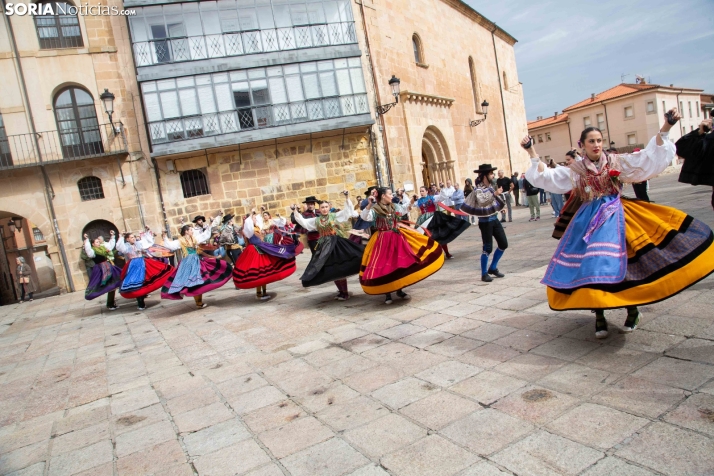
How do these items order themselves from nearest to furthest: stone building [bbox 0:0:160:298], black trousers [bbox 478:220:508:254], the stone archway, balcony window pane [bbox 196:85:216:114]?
black trousers [bbox 478:220:508:254], stone building [bbox 0:0:160:298], balcony window pane [bbox 196:85:216:114], the stone archway

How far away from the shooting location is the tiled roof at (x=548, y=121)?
169 ft

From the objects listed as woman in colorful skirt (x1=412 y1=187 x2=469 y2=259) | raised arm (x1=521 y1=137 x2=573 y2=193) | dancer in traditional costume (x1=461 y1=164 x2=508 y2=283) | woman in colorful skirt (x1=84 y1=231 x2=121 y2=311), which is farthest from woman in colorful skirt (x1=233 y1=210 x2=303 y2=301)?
raised arm (x1=521 y1=137 x2=573 y2=193)

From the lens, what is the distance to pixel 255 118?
56.2 ft

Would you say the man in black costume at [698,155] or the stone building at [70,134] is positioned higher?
the stone building at [70,134]

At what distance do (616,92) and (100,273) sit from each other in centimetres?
5277

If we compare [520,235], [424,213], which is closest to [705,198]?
[520,235]

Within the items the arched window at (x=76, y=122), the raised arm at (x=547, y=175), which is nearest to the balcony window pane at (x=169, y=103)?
the arched window at (x=76, y=122)

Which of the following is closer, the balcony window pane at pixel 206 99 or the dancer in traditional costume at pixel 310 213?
the dancer in traditional costume at pixel 310 213

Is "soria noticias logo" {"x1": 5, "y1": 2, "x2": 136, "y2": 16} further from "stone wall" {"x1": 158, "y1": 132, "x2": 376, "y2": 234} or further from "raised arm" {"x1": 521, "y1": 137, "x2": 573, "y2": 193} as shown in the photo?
"raised arm" {"x1": 521, "y1": 137, "x2": 573, "y2": 193}

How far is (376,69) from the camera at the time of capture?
19.1 metres

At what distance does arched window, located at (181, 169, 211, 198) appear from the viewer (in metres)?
17.2

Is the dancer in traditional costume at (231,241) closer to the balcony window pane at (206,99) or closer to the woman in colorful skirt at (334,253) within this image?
the woman in colorful skirt at (334,253)

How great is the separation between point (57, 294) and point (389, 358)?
Result: 618 inches

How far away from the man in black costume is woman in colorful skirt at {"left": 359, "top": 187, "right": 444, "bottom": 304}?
2.89m
